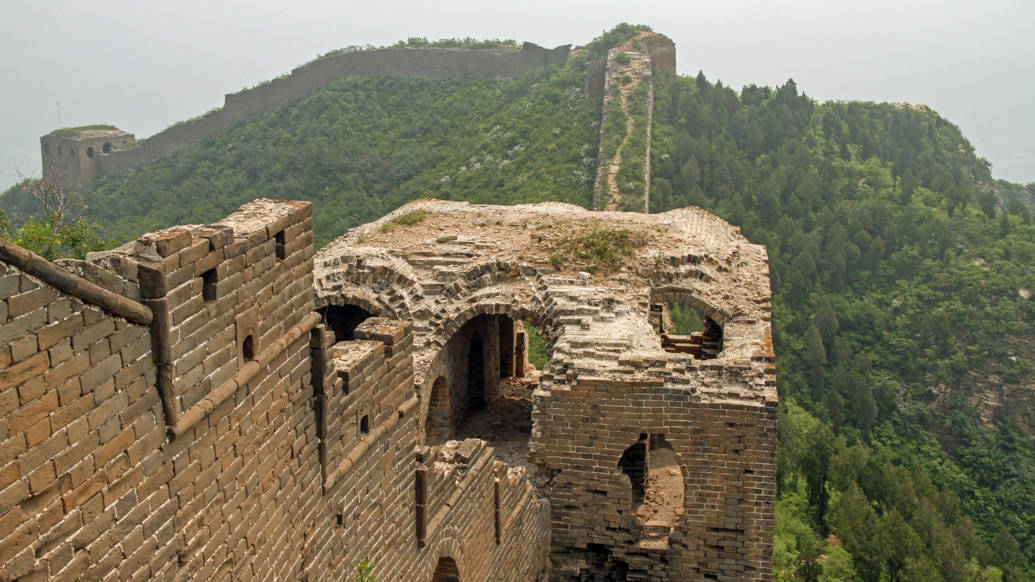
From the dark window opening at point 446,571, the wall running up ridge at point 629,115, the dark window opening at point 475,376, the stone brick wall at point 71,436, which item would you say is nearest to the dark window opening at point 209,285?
the stone brick wall at point 71,436

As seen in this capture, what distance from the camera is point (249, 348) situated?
5758mm

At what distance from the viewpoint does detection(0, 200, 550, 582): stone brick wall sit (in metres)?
4.05

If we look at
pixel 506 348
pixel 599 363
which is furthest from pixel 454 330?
pixel 506 348

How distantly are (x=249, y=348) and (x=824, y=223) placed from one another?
89.7 feet

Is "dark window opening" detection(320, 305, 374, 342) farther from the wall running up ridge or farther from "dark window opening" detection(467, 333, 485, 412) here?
the wall running up ridge

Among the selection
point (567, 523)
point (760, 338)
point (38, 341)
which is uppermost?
point (38, 341)

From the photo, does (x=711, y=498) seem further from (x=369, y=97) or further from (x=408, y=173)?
(x=369, y=97)

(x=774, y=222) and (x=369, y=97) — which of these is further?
(x=369, y=97)

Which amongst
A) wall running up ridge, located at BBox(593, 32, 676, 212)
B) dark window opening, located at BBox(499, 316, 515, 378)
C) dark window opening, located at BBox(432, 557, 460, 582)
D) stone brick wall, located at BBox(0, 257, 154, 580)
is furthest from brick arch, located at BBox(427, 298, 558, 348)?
wall running up ridge, located at BBox(593, 32, 676, 212)

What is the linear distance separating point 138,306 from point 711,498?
839 cm

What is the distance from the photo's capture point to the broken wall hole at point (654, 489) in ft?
40.0

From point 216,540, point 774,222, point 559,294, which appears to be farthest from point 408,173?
point 216,540

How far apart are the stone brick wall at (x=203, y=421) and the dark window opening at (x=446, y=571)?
2.26ft

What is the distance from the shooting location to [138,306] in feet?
15.1
